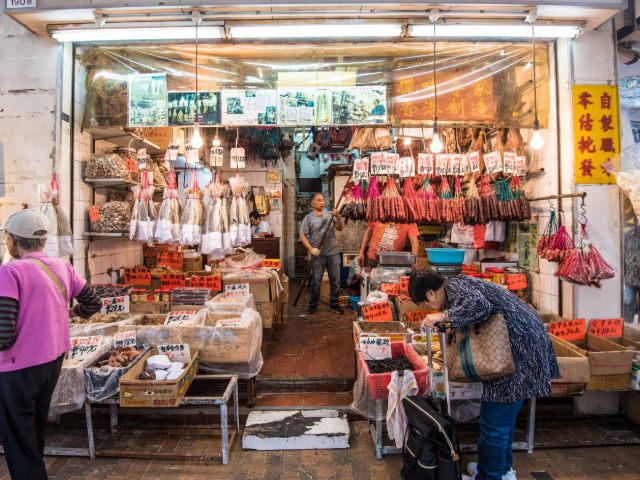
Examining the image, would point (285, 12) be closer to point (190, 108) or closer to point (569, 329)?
point (190, 108)

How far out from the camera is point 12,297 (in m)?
2.51

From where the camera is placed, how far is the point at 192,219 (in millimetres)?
4723

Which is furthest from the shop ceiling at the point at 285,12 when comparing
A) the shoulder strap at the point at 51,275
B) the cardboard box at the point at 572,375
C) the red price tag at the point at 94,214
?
the cardboard box at the point at 572,375

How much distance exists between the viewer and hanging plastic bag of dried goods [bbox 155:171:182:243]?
462 cm

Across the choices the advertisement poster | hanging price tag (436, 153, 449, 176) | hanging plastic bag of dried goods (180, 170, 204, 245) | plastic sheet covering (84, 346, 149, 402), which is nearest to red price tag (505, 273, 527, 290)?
hanging price tag (436, 153, 449, 176)

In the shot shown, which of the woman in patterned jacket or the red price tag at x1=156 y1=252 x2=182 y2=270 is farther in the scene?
the red price tag at x1=156 y1=252 x2=182 y2=270

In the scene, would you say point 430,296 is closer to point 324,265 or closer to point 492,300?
point 492,300

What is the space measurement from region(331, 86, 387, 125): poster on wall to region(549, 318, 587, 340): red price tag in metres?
2.87

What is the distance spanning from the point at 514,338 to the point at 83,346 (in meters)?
3.79

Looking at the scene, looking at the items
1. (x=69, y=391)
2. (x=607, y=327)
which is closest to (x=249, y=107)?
(x=69, y=391)

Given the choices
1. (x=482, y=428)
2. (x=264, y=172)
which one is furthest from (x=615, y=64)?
(x=264, y=172)

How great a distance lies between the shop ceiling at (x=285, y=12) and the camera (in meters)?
3.86

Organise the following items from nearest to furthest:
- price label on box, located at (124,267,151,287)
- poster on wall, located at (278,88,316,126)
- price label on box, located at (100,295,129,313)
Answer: poster on wall, located at (278,88,316,126), price label on box, located at (100,295,129,313), price label on box, located at (124,267,151,287)

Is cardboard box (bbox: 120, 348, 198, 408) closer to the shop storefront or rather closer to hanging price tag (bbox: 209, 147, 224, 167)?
the shop storefront
